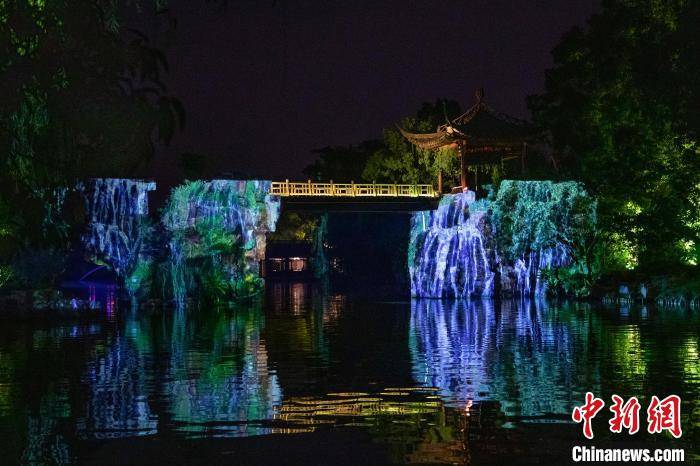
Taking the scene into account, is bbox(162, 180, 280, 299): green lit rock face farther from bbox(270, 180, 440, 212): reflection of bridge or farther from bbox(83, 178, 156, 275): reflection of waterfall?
bbox(270, 180, 440, 212): reflection of bridge

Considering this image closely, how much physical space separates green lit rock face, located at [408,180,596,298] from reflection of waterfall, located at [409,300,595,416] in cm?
1393

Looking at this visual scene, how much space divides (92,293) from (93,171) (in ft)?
156

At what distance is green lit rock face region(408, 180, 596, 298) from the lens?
162ft

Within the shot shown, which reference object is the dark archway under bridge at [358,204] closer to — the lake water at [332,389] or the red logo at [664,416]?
the lake water at [332,389]

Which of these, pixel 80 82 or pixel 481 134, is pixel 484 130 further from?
pixel 80 82

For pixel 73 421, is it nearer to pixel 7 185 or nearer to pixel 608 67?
pixel 7 185

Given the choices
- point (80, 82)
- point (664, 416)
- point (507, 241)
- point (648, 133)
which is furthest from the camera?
point (507, 241)

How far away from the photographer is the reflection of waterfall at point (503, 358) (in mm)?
14797

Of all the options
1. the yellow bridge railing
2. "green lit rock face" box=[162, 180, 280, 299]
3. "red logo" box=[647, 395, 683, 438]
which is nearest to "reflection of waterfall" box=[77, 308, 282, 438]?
"red logo" box=[647, 395, 683, 438]

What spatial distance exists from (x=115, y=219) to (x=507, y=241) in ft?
61.3

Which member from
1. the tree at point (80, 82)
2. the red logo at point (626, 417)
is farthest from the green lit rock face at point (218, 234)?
the tree at point (80, 82)

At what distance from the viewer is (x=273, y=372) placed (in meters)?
18.3

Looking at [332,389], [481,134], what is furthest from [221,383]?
[481,134]

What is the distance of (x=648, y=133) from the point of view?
43.2 m
